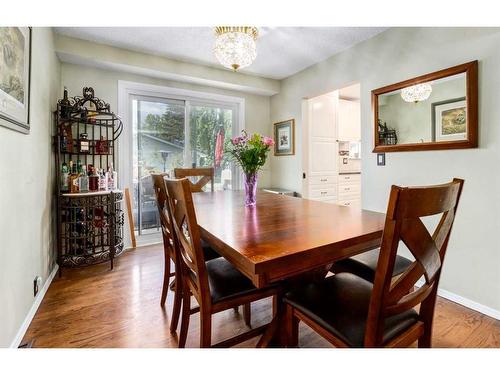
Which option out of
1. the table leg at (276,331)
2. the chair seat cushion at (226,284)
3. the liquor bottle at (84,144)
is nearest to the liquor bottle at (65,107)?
the liquor bottle at (84,144)

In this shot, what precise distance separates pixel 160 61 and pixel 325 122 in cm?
242

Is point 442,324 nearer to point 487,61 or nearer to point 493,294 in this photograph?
point 493,294

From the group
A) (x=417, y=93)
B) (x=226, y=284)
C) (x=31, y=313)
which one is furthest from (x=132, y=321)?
(x=417, y=93)

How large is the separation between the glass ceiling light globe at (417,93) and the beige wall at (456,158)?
12 cm

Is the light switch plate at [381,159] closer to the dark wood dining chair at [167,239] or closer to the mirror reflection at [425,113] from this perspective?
the mirror reflection at [425,113]

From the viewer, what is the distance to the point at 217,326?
1721 millimetres

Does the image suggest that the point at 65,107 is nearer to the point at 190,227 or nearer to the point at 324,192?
the point at 190,227

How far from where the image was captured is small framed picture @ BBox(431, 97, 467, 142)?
1953 millimetres

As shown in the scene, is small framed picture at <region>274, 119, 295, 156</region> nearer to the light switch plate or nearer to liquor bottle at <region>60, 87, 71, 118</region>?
the light switch plate

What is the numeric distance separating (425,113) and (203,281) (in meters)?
2.27

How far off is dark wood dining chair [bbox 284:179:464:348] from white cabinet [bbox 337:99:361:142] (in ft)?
12.1

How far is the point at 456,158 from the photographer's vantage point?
1997 mm

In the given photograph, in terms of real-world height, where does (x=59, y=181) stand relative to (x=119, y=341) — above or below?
above
